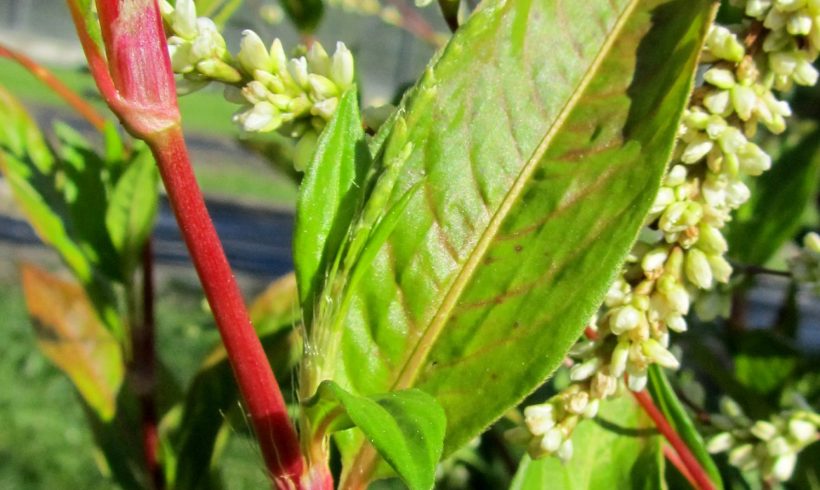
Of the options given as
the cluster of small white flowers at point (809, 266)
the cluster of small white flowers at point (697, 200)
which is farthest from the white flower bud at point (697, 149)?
the cluster of small white flowers at point (809, 266)

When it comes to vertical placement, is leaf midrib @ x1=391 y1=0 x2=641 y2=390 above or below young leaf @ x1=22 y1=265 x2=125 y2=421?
above

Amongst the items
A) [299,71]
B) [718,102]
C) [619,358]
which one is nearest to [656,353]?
[619,358]

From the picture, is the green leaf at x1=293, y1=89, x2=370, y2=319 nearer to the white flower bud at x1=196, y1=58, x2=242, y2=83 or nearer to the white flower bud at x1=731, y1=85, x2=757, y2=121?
the white flower bud at x1=196, y1=58, x2=242, y2=83

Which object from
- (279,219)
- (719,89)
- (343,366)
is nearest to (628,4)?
(719,89)

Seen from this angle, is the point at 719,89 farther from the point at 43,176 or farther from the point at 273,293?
the point at 43,176

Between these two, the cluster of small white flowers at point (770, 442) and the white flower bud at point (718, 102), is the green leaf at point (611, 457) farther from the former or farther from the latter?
the white flower bud at point (718, 102)

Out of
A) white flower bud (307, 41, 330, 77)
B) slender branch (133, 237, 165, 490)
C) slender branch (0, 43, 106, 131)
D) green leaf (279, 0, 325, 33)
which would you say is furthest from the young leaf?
white flower bud (307, 41, 330, 77)
